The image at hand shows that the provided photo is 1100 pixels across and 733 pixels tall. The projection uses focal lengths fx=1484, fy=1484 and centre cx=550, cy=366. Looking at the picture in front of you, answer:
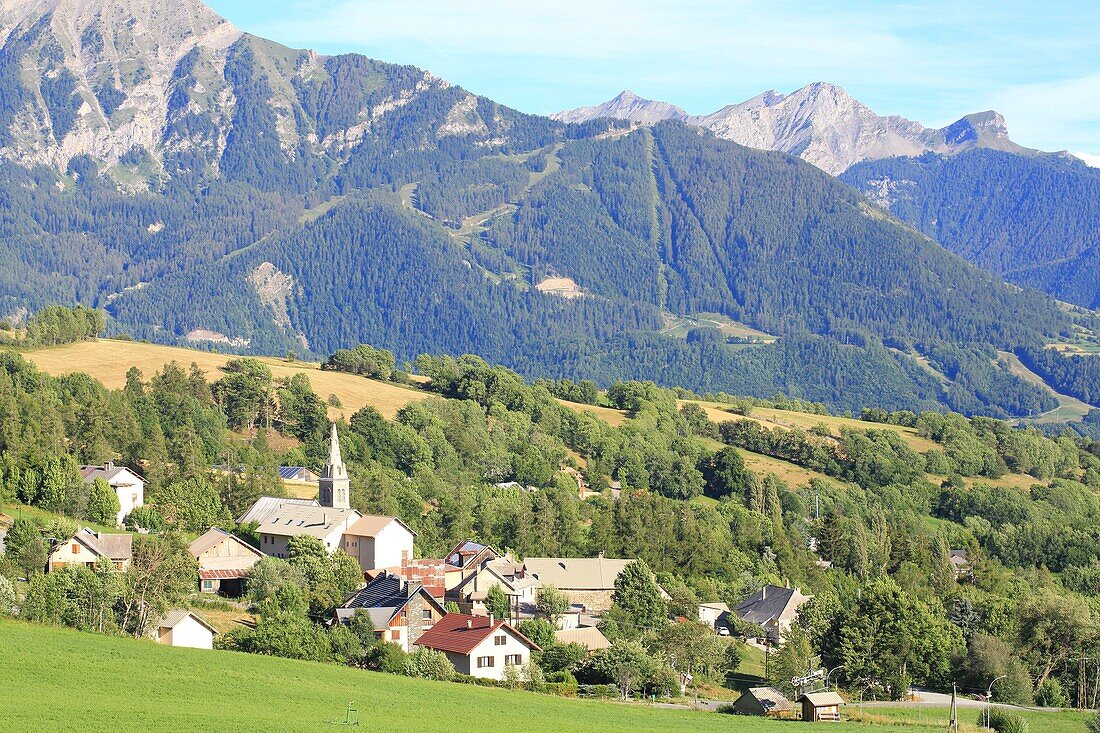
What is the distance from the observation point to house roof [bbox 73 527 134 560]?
281ft

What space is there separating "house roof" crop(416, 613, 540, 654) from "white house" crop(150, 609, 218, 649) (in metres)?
11.7

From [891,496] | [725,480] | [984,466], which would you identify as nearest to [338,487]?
[725,480]

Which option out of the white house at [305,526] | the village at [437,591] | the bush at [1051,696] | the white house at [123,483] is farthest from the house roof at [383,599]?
the bush at [1051,696]

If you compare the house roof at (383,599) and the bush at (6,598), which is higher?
the bush at (6,598)

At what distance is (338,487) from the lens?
4254 inches

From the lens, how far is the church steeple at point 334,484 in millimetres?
107812

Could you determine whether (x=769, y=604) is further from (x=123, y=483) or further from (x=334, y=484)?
(x=123, y=483)

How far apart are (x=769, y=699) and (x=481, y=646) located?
582 inches

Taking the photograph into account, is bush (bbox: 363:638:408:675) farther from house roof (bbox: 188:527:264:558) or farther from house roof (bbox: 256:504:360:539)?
house roof (bbox: 256:504:360:539)

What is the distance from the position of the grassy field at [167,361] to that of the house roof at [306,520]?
150 feet

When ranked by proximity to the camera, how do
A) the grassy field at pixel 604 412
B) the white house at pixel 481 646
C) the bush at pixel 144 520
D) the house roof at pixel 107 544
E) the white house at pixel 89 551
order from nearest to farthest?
the white house at pixel 481 646 → the white house at pixel 89 551 → the house roof at pixel 107 544 → the bush at pixel 144 520 → the grassy field at pixel 604 412

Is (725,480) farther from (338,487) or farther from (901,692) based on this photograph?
(901,692)

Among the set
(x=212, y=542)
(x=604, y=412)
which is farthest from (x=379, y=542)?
(x=604, y=412)

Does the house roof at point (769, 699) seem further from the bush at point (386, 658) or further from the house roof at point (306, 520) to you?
the house roof at point (306, 520)
